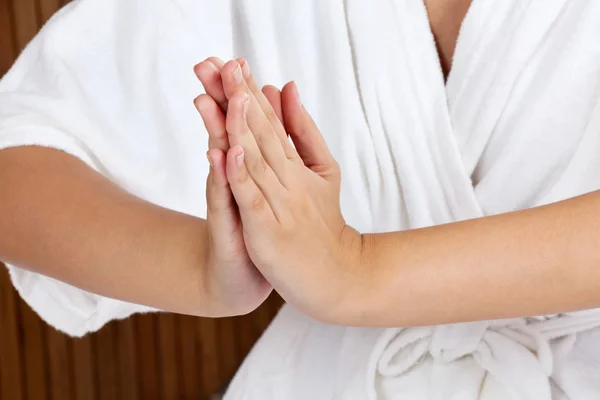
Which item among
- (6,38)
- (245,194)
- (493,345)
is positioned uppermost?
(245,194)

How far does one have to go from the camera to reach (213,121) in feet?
1.52

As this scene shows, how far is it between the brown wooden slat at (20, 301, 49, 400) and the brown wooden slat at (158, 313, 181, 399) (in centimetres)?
26

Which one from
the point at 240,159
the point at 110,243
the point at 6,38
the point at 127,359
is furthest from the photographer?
the point at 127,359

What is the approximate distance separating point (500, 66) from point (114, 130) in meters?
0.41

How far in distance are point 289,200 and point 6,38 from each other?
3.32 ft

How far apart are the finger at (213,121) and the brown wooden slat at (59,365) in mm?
1069

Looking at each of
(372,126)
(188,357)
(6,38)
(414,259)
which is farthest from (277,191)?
(188,357)

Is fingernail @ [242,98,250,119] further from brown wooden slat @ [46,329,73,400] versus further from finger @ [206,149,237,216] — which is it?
brown wooden slat @ [46,329,73,400]

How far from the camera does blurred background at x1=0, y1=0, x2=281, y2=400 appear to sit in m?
1.32

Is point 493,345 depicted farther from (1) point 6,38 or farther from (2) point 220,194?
(1) point 6,38

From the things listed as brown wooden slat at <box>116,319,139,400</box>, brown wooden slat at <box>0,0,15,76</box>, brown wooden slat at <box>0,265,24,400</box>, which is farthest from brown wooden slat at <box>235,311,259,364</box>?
brown wooden slat at <box>0,0,15,76</box>

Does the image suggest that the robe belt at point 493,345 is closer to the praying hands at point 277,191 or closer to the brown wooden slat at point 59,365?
the praying hands at point 277,191

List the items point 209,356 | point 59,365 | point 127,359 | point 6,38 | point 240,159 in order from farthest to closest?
point 209,356, point 127,359, point 59,365, point 6,38, point 240,159

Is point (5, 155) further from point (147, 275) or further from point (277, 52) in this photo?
point (277, 52)
